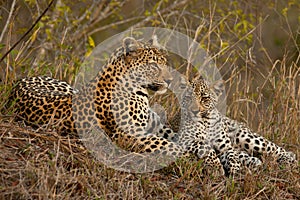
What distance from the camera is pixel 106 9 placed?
13.4m

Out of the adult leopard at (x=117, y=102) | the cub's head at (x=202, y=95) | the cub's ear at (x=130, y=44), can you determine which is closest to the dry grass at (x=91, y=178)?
the adult leopard at (x=117, y=102)

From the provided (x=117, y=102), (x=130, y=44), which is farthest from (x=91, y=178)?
(x=130, y=44)

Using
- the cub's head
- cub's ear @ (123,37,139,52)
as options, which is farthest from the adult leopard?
the cub's head

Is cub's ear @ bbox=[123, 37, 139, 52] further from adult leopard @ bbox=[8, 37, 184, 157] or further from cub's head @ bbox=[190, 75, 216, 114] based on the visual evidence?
cub's head @ bbox=[190, 75, 216, 114]

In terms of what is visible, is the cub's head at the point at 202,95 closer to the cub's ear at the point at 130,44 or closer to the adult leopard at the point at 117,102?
the adult leopard at the point at 117,102

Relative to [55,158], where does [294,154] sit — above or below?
below

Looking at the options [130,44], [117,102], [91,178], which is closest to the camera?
[91,178]

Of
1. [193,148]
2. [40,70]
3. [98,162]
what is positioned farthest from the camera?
[40,70]

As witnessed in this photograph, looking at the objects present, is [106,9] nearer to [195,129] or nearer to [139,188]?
[195,129]

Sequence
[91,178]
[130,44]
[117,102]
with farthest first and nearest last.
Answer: [130,44], [117,102], [91,178]

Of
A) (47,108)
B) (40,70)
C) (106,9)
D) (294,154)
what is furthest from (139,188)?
(106,9)

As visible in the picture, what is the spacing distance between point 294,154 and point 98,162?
2647mm

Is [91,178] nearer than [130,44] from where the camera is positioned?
Yes

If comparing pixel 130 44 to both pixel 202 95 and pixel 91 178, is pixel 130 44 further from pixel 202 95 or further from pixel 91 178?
pixel 91 178
